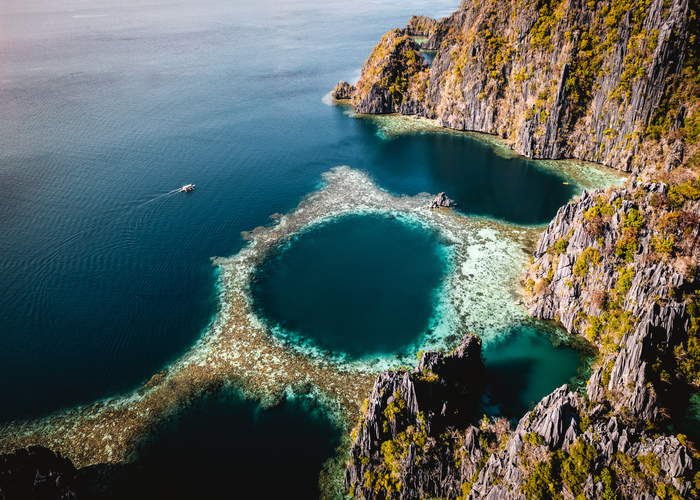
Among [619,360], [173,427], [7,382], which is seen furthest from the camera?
[7,382]

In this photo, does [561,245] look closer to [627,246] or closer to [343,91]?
[627,246]

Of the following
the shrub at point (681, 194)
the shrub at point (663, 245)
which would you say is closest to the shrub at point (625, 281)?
the shrub at point (663, 245)

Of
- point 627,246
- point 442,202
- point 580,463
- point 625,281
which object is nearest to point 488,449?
point 580,463

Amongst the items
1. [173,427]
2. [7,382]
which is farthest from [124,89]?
[173,427]

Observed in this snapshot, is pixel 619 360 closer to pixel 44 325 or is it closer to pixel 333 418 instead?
A: pixel 333 418

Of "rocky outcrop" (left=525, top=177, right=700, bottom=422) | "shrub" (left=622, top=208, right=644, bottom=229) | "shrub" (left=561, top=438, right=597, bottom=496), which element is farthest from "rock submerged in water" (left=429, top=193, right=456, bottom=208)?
"shrub" (left=561, top=438, right=597, bottom=496)

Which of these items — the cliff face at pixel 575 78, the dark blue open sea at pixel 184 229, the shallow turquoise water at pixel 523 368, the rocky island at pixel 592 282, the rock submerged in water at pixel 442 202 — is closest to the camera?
the rocky island at pixel 592 282

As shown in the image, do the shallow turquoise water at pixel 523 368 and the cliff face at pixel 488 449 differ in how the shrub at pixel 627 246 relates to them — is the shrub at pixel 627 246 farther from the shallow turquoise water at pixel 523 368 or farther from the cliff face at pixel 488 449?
the cliff face at pixel 488 449
